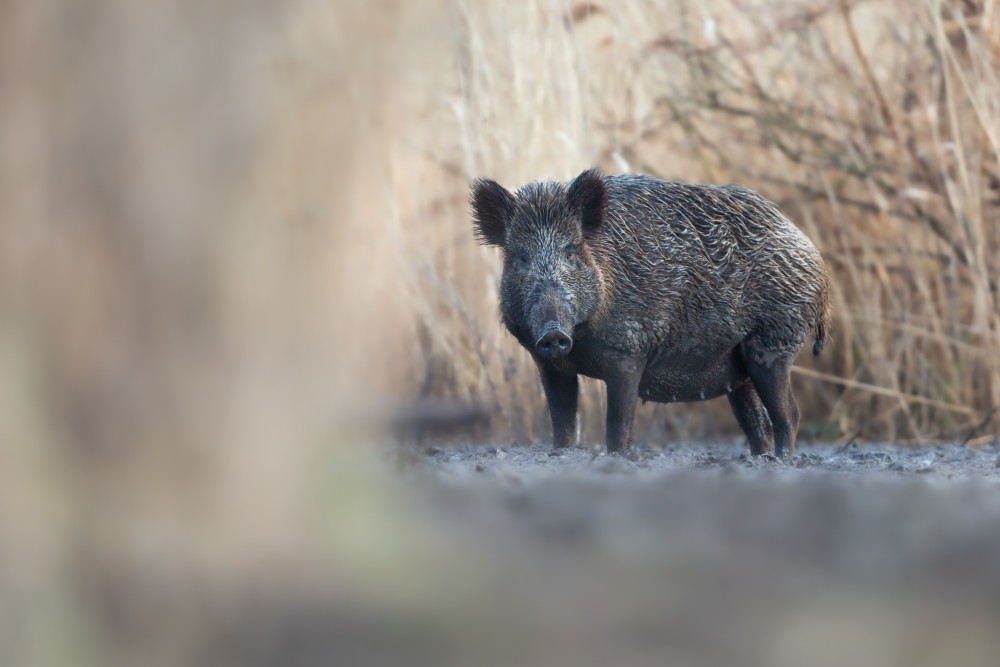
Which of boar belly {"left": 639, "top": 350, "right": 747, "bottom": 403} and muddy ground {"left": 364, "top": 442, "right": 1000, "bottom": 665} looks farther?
boar belly {"left": 639, "top": 350, "right": 747, "bottom": 403}

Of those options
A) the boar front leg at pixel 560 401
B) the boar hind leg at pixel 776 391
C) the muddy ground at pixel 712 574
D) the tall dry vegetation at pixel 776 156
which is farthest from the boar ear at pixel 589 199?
the muddy ground at pixel 712 574

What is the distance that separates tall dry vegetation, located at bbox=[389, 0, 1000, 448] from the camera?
548 cm

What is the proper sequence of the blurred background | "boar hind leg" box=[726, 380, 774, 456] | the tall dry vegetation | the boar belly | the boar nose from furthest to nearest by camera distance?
the tall dry vegetation → "boar hind leg" box=[726, 380, 774, 456] → the boar belly → the boar nose → the blurred background

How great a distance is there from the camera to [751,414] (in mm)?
4578

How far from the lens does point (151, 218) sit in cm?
123

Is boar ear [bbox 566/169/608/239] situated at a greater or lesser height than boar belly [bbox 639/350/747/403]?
greater

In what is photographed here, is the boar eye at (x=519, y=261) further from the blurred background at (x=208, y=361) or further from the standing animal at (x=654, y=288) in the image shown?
the blurred background at (x=208, y=361)

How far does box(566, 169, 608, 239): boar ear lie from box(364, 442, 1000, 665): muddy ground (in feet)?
6.52

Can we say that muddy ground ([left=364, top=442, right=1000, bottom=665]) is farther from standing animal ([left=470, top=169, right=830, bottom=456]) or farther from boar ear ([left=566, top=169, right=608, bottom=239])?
boar ear ([left=566, top=169, right=608, bottom=239])

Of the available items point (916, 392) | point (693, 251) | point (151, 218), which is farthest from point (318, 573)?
point (916, 392)

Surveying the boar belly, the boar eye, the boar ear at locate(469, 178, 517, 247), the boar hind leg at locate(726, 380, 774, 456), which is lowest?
the boar hind leg at locate(726, 380, 774, 456)

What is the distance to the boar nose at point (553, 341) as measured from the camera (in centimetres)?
363

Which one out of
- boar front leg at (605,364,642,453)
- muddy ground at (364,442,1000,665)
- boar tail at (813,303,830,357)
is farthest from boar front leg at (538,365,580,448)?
muddy ground at (364,442,1000,665)

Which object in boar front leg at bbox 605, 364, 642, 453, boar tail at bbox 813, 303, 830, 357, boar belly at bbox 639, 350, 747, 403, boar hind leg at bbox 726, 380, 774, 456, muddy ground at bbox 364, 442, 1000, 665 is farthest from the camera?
boar hind leg at bbox 726, 380, 774, 456
